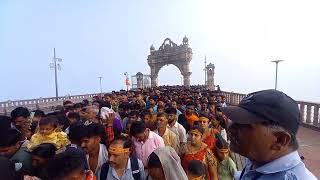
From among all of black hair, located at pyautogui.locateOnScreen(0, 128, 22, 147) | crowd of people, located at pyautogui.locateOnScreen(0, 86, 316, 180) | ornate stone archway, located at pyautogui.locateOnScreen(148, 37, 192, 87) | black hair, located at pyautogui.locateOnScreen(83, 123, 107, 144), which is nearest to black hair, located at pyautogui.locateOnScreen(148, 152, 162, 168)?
crowd of people, located at pyautogui.locateOnScreen(0, 86, 316, 180)

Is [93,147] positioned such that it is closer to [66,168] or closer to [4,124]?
[4,124]

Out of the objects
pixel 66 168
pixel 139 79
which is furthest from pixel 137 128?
pixel 139 79

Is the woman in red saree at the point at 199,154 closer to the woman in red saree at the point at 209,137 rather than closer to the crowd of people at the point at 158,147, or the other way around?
the crowd of people at the point at 158,147

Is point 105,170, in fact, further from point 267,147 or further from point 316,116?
point 316,116

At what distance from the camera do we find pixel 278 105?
1.29 m

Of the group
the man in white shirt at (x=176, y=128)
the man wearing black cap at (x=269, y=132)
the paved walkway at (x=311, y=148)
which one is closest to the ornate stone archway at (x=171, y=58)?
the paved walkway at (x=311, y=148)

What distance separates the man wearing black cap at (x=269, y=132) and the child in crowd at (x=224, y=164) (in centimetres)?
274

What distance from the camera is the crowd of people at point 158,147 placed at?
1300 millimetres

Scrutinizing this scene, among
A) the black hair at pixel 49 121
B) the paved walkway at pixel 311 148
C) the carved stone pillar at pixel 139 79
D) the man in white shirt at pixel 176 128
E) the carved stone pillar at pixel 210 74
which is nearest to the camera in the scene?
the black hair at pixel 49 121

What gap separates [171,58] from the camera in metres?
45.3

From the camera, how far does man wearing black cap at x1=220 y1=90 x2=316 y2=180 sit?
4.12 ft

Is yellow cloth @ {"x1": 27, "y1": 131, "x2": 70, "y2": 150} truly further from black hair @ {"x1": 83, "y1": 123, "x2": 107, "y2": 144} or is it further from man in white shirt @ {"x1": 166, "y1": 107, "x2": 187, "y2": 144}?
Answer: man in white shirt @ {"x1": 166, "y1": 107, "x2": 187, "y2": 144}

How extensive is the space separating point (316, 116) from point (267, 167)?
12.8 metres

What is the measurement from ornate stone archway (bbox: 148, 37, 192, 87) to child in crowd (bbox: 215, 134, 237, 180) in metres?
39.8
